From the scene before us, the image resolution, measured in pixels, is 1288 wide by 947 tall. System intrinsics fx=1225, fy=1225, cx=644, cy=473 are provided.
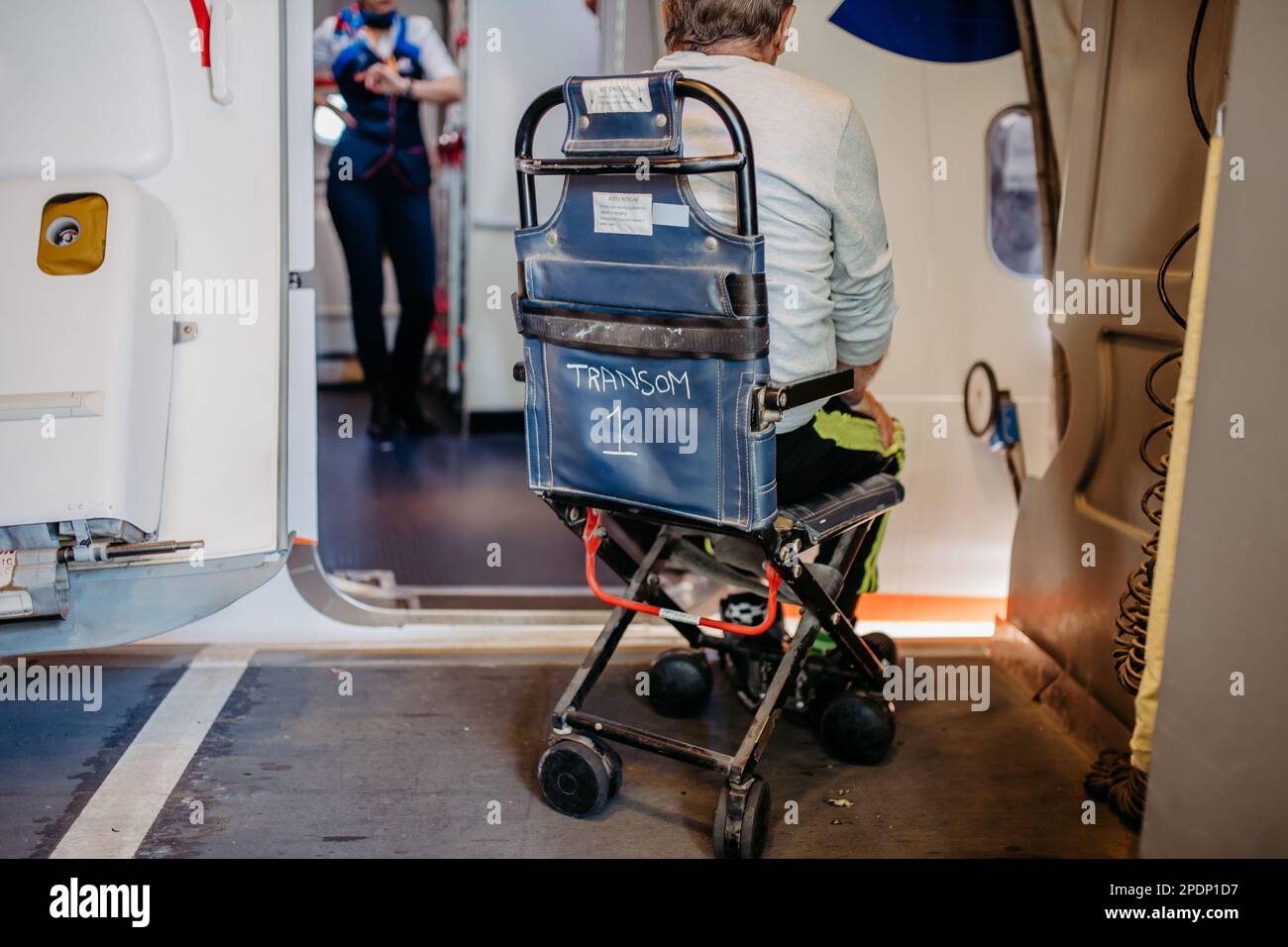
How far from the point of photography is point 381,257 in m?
5.89

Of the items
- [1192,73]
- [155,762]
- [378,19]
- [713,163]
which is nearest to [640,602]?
[713,163]

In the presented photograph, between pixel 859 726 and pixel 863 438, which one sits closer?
pixel 863 438

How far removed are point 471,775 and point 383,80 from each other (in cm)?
398

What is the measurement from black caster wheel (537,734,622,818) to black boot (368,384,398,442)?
3.85m

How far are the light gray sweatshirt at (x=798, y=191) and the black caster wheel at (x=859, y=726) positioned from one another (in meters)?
0.75

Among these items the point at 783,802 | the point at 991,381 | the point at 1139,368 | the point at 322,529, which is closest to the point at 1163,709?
the point at 783,802

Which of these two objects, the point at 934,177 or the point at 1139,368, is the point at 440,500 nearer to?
the point at 934,177

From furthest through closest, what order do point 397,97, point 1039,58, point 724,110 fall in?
point 397,97, point 1039,58, point 724,110

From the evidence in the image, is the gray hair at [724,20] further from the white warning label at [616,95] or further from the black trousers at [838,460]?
the black trousers at [838,460]

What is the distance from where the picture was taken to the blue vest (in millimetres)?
5730

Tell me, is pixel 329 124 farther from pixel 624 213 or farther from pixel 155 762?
pixel 624 213

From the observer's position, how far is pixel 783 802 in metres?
2.65

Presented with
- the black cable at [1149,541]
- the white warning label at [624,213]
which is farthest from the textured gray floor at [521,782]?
the white warning label at [624,213]

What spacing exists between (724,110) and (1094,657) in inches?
68.9
